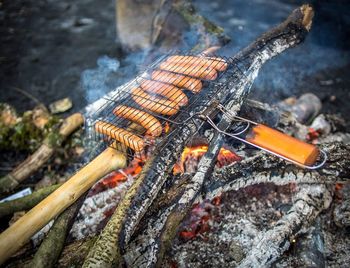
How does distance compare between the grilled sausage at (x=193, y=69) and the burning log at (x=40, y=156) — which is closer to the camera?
the grilled sausage at (x=193, y=69)

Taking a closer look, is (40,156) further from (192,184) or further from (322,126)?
(322,126)

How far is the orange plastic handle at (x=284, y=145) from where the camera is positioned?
254 cm

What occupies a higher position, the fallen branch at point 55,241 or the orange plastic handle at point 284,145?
the orange plastic handle at point 284,145

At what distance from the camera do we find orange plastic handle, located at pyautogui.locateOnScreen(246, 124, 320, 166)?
100.0 inches

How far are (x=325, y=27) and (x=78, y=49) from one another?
5.72 metres

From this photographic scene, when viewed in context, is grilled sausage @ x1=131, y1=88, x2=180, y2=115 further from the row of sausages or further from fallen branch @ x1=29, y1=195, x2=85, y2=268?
fallen branch @ x1=29, y1=195, x2=85, y2=268

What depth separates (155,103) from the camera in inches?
120

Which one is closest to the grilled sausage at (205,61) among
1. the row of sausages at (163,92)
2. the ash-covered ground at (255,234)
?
the row of sausages at (163,92)

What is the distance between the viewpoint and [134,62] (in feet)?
21.4

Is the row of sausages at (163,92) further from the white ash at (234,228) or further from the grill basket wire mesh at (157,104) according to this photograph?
the white ash at (234,228)

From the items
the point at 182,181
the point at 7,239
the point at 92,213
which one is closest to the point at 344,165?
the point at 182,181

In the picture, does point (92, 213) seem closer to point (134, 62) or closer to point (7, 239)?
point (7, 239)

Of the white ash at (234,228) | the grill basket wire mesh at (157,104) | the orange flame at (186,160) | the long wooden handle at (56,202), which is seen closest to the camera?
the long wooden handle at (56,202)

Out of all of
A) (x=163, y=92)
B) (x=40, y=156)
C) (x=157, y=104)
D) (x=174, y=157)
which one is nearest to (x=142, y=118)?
(x=157, y=104)
